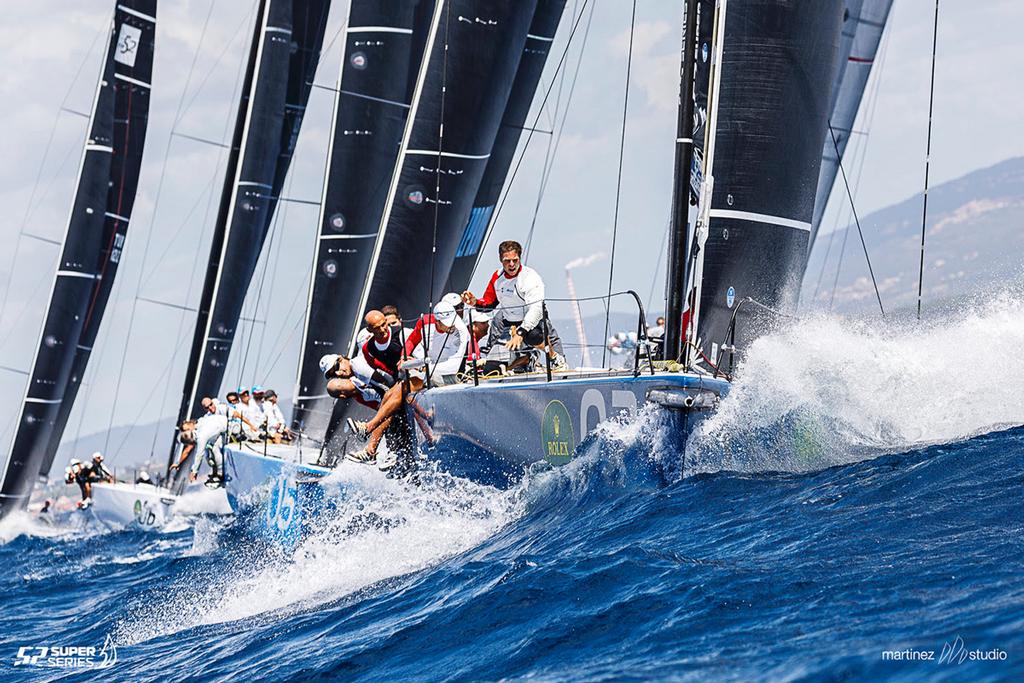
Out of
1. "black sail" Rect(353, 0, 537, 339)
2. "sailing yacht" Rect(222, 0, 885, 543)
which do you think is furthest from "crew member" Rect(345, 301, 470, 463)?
"black sail" Rect(353, 0, 537, 339)

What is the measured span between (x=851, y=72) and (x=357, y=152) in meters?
5.73

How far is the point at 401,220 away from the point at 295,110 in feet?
24.0

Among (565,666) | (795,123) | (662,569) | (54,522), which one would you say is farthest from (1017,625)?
(54,522)

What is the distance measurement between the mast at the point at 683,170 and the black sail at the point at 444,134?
4830mm

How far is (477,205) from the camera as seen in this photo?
13.6 metres

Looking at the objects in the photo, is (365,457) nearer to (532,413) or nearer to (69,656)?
(532,413)

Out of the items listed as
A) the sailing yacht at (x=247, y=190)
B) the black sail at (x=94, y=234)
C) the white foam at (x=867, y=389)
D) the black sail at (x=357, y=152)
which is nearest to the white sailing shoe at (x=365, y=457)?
the white foam at (x=867, y=389)

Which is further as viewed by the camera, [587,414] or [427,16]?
[427,16]

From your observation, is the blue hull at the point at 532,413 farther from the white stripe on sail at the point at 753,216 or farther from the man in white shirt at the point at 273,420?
the man in white shirt at the point at 273,420

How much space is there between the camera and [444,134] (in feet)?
39.4

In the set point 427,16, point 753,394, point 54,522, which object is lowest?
point 54,522

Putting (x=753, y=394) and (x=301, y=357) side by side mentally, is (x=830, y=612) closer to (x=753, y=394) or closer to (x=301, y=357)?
(x=753, y=394)

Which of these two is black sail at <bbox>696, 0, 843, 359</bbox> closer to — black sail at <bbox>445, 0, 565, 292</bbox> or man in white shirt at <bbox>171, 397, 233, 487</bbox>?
black sail at <bbox>445, 0, 565, 292</bbox>

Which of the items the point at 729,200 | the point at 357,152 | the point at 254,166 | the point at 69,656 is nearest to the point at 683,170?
the point at 729,200
